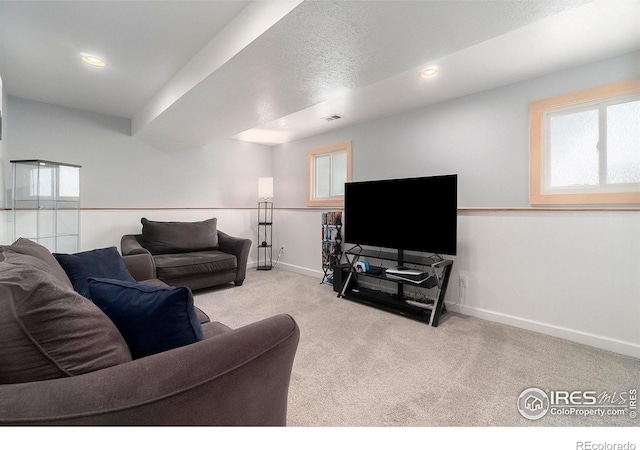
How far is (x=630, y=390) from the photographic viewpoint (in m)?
1.63

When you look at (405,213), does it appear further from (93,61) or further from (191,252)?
(93,61)

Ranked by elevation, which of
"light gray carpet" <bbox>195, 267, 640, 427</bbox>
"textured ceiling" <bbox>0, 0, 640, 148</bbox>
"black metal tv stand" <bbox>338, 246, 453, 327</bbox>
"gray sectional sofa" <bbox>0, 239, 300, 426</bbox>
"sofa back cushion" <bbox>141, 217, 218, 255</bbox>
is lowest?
"light gray carpet" <bbox>195, 267, 640, 427</bbox>

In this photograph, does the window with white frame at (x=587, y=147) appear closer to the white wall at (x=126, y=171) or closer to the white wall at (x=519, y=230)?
the white wall at (x=519, y=230)

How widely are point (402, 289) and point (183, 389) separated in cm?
269

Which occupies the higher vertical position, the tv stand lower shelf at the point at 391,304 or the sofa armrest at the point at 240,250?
the sofa armrest at the point at 240,250

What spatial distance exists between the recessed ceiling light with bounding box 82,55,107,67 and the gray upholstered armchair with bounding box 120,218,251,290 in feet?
5.86

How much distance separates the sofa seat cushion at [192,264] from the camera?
122 inches

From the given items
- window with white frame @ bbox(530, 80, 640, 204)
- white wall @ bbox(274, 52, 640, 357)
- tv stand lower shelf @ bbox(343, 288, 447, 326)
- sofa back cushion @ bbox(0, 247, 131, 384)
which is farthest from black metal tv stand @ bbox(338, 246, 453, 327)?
sofa back cushion @ bbox(0, 247, 131, 384)

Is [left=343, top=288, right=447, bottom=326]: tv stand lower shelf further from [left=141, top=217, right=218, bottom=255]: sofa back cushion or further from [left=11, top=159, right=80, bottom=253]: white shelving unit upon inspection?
[left=11, top=159, right=80, bottom=253]: white shelving unit

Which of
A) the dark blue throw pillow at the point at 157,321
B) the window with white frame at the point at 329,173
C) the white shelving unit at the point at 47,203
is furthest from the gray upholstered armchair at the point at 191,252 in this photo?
the dark blue throw pillow at the point at 157,321

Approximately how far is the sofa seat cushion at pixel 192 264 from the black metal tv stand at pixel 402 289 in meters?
1.53

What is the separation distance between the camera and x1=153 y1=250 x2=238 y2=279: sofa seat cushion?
122 inches

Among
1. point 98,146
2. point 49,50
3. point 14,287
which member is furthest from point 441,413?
point 98,146

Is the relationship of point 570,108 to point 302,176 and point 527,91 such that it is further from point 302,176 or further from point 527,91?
point 302,176
